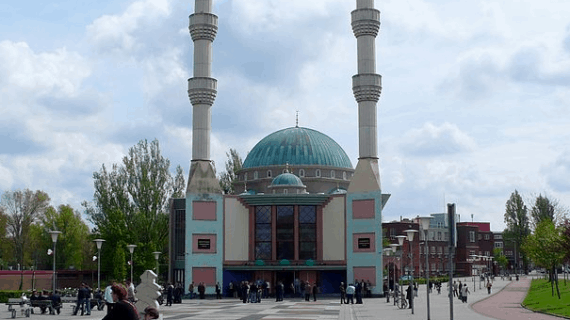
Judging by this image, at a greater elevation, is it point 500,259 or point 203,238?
point 203,238

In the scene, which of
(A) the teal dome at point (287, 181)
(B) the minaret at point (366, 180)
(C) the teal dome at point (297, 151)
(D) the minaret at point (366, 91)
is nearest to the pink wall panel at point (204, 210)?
(A) the teal dome at point (287, 181)

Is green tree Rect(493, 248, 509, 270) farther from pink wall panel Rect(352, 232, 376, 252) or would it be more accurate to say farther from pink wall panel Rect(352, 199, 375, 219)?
pink wall panel Rect(352, 199, 375, 219)

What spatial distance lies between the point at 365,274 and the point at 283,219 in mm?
8286

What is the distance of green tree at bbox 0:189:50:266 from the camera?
8625 centimetres

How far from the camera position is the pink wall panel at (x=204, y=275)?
59.8 metres

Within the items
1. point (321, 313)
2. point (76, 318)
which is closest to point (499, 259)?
point (321, 313)

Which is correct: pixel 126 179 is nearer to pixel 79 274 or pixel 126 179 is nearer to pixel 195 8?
pixel 79 274

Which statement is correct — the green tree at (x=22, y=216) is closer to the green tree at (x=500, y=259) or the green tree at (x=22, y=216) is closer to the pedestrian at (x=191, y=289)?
the pedestrian at (x=191, y=289)

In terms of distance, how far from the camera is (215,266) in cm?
6047

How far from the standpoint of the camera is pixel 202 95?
62.7m

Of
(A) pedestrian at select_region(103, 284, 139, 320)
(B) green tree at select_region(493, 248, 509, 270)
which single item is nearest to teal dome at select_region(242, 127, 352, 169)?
(B) green tree at select_region(493, 248, 509, 270)

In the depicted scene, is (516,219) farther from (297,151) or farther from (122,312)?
(122,312)

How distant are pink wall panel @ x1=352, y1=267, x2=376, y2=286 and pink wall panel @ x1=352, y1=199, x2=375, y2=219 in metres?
4.14

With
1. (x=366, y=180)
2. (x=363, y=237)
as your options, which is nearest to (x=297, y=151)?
(x=366, y=180)
